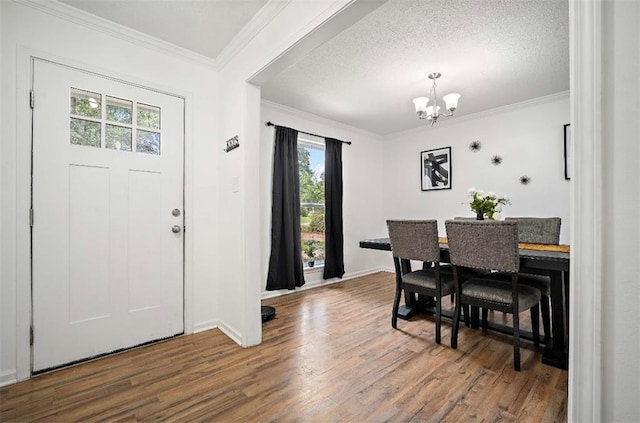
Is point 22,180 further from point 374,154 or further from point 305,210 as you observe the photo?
point 374,154

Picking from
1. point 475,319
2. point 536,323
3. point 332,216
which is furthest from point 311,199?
point 536,323

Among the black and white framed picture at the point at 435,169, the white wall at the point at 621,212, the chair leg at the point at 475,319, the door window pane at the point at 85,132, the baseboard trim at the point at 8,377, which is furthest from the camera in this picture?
the black and white framed picture at the point at 435,169

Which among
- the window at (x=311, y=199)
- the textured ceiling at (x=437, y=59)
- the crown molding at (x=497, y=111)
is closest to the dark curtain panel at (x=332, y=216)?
the window at (x=311, y=199)

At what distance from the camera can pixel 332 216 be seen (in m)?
4.31

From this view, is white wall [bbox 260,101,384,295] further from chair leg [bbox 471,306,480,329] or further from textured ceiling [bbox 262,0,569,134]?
chair leg [bbox 471,306,480,329]

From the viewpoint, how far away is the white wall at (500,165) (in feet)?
11.4

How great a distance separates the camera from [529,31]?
2.18 m

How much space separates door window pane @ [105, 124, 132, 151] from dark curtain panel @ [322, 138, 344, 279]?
2627 millimetres

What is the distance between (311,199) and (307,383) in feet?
9.22

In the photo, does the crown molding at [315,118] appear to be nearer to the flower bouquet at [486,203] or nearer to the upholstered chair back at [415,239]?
the upholstered chair back at [415,239]

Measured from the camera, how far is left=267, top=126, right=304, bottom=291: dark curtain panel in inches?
143

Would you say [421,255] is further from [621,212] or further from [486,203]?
[621,212]

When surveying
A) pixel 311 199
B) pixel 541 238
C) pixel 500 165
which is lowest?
pixel 541 238

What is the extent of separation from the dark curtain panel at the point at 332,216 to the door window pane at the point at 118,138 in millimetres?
2627
